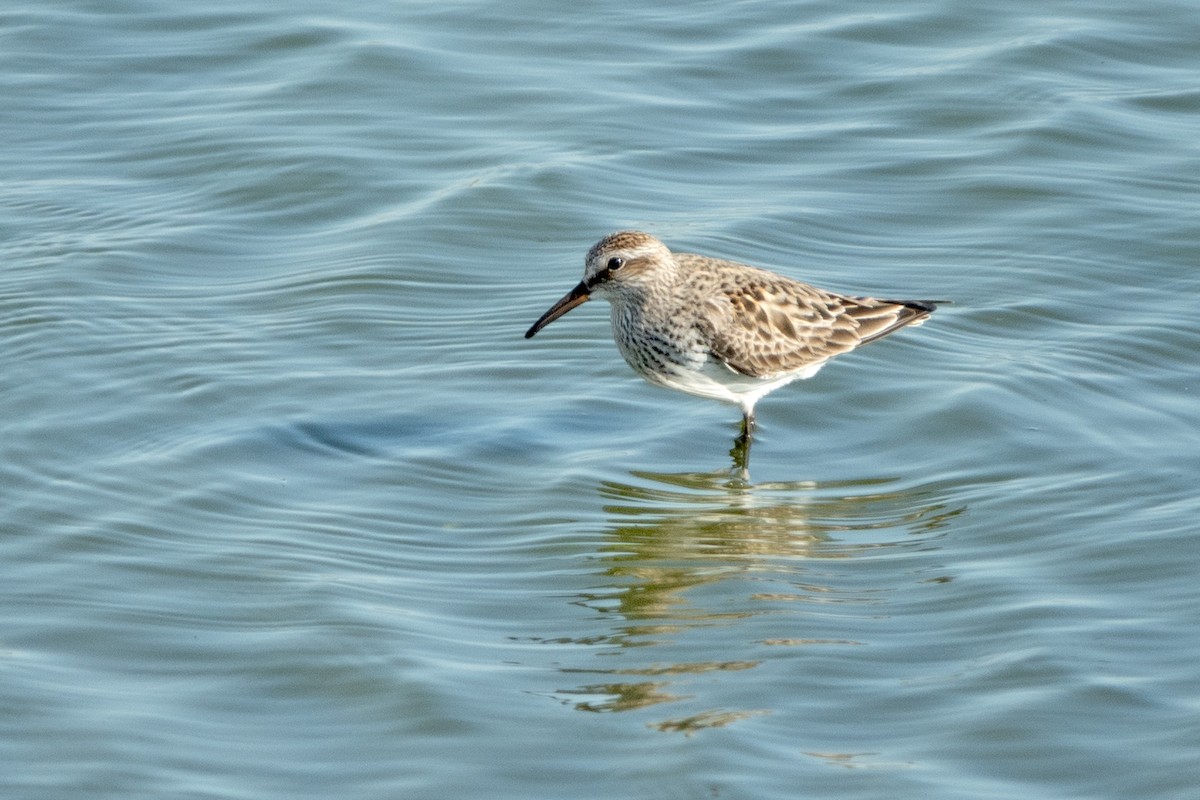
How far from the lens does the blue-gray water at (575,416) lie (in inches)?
300

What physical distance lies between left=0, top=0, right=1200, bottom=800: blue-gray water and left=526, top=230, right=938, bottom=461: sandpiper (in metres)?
0.43

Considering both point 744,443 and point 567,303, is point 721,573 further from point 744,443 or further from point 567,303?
point 567,303

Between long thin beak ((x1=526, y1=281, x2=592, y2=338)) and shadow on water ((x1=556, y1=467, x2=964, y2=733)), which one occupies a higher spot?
long thin beak ((x1=526, y1=281, x2=592, y2=338))

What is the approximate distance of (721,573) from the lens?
9305 millimetres

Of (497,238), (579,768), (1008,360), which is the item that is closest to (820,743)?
(579,768)

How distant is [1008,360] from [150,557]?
223 inches

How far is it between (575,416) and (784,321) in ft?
4.65

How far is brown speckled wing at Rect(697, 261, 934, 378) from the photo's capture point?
10984 mm

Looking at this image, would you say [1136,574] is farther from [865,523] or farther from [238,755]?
[238,755]

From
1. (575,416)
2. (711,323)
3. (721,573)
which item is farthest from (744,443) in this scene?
(721,573)

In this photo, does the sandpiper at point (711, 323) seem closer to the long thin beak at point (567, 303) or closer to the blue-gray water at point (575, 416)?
the long thin beak at point (567, 303)

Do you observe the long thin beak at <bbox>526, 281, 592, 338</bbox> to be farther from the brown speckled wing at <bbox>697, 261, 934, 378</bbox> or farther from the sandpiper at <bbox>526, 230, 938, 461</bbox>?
the brown speckled wing at <bbox>697, 261, 934, 378</bbox>

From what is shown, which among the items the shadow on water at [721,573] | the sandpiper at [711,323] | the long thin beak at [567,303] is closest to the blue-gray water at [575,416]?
the shadow on water at [721,573]

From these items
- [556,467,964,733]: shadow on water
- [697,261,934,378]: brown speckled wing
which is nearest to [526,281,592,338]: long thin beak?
[697,261,934,378]: brown speckled wing
